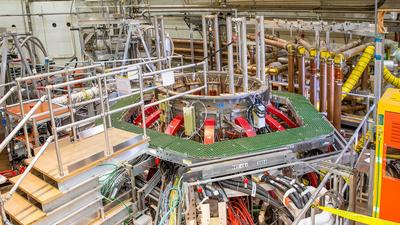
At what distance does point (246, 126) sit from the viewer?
19.4 feet

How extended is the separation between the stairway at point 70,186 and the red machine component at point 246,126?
1900mm

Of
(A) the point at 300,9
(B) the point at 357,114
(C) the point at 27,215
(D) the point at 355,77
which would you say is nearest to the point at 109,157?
(C) the point at 27,215

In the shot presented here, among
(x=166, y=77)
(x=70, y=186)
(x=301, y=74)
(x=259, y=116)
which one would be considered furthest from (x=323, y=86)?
(x=70, y=186)

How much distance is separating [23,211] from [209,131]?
2.86 meters

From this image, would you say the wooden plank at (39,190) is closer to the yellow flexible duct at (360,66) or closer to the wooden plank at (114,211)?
the wooden plank at (114,211)

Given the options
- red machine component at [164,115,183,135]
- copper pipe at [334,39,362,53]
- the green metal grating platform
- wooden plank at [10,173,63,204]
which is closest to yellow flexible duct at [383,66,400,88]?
copper pipe at [334,39,362,53]

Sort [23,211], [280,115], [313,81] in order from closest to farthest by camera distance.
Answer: [23,211]
[280,115]
[313,81]

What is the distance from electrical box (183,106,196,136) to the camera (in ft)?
19.4

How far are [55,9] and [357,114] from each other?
439 inches

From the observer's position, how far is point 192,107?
5.94 metres

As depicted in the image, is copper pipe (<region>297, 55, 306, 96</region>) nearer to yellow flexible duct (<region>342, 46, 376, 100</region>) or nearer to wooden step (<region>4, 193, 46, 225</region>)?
yellow flexible duct (<region>342, 46, 376, 100</region>)

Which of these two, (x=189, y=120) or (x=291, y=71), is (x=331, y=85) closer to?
(x=291, y=71)

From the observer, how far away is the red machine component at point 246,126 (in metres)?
5.84

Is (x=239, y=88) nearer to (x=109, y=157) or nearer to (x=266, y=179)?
(x=266, y=179)
